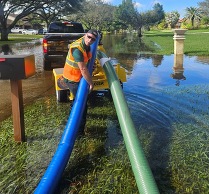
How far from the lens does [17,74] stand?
4230 millimetres

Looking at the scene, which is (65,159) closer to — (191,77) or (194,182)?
(194,182)

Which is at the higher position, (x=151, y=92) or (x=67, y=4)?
(x=67, y=4)

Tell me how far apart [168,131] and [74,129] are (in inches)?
79.3

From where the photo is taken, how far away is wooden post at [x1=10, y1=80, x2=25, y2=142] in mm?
4434

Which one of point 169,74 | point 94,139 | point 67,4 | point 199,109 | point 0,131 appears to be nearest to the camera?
point 94,139

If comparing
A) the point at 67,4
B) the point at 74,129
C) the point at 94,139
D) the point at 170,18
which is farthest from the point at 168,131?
the point at 170,18

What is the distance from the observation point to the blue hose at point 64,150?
10.8ft

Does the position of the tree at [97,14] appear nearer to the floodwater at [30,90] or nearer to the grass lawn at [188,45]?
the grass lawn at [188,45]

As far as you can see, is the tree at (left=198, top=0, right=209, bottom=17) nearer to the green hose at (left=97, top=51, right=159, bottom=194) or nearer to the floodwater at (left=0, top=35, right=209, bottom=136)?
the floodwater at (left=0, top=35, right=209, bottom=136)

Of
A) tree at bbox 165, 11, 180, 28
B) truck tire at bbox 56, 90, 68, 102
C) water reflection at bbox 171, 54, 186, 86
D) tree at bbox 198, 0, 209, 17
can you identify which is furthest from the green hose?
tree at bbox 165, 11, 180, 28

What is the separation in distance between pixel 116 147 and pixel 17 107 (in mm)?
1705

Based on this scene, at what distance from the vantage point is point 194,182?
364 centimetres

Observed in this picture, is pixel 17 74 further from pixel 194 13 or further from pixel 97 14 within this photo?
pixel 194 13

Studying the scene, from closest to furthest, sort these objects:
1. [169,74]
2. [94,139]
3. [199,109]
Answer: [94,139] → [199,109] → [169,74]
